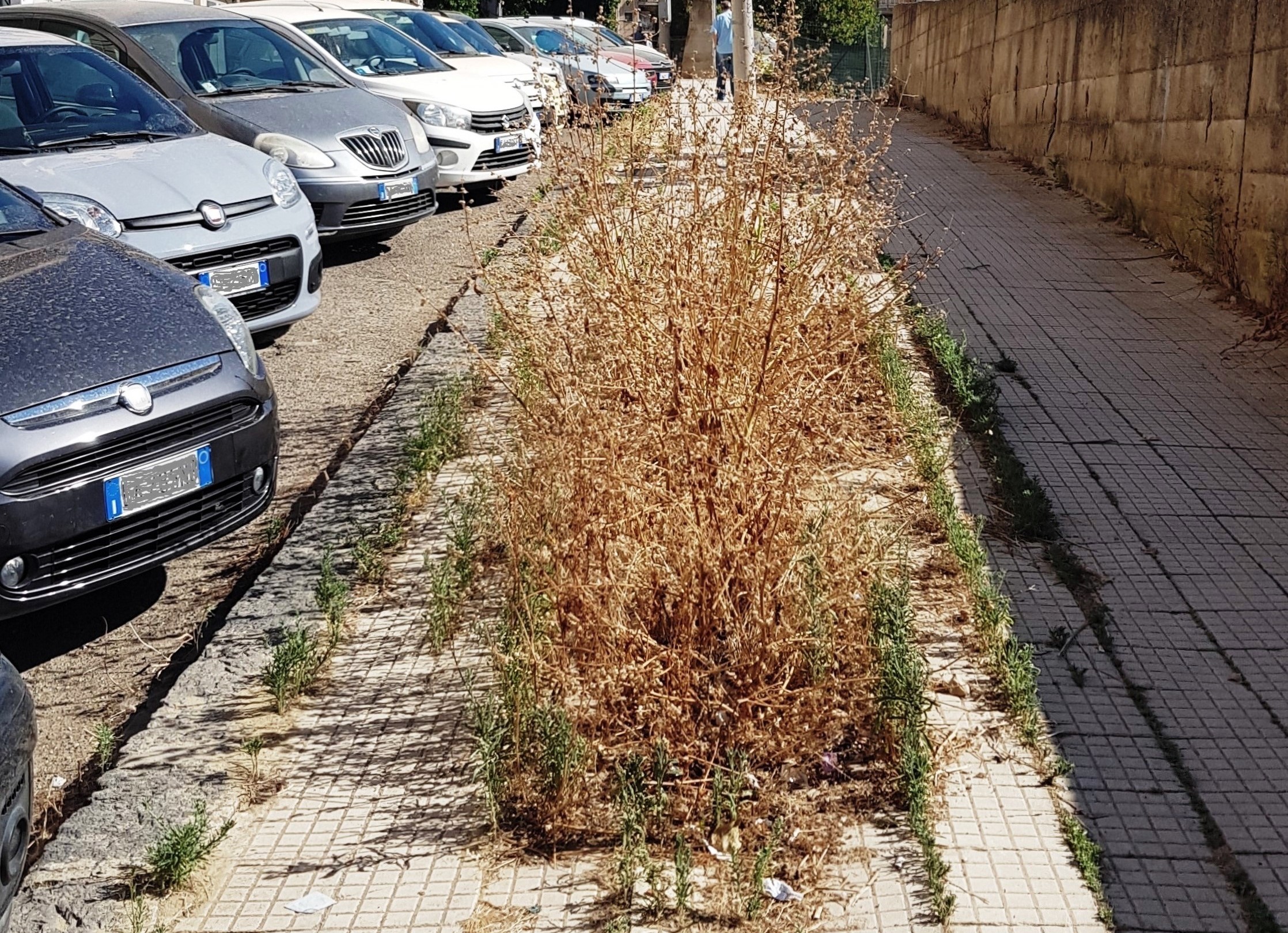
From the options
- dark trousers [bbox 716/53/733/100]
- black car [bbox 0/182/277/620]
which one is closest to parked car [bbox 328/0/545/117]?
dark trousers [bbox 716/53/733/100]

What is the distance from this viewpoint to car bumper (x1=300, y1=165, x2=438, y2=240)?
9.95m

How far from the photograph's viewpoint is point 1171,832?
3.47m

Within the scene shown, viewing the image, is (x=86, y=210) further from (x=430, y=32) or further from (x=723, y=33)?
(x=723, y=33)

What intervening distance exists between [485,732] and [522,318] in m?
2.52

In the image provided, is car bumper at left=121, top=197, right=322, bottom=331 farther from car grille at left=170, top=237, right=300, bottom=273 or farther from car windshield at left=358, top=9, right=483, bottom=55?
car windshield at left=358, top=9, right=483, bottom=55

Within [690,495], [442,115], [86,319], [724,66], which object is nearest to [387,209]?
[442,115]

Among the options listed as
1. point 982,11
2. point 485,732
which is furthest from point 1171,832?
point 982,11

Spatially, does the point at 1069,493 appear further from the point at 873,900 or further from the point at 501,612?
the point at 873,900

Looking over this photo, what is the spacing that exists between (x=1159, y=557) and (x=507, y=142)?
8860 mm

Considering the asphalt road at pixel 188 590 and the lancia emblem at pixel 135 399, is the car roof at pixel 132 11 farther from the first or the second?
the lancia emblem at pixel 135 399

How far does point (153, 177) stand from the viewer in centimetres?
746

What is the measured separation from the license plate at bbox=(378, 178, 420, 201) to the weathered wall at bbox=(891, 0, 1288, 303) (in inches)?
151

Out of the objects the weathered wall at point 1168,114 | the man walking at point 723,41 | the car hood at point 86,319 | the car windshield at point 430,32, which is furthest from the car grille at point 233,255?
the man walking at point 723,41

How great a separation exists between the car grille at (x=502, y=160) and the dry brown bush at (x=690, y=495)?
6.97m
